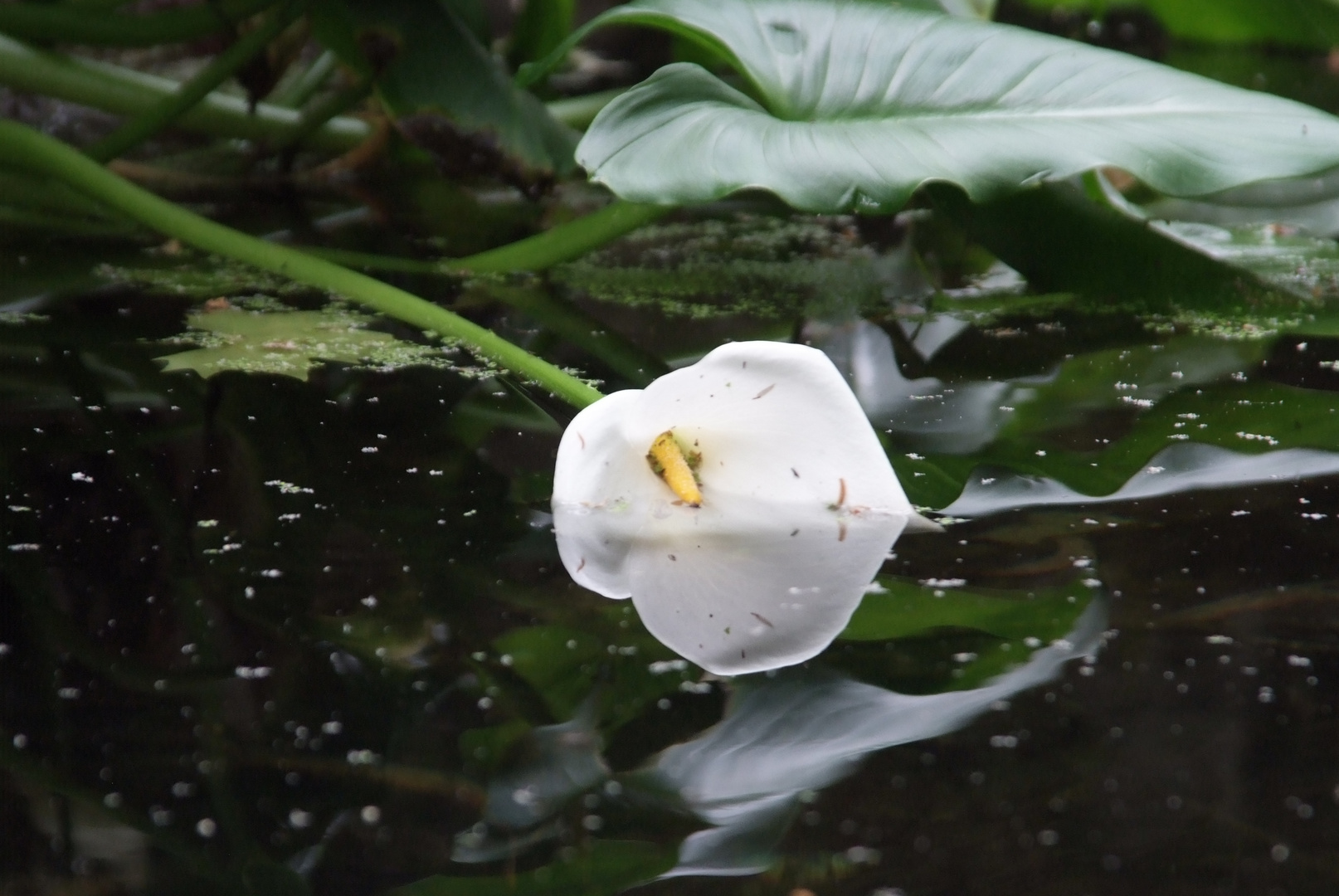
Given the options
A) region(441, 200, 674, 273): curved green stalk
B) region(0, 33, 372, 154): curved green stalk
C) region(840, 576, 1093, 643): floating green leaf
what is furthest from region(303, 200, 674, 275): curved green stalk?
region(840, 576, 1093, 643): floating green leaf

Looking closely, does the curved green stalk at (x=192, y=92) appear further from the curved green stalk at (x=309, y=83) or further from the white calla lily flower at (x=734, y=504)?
the white calla lily flower at (x=734, y=504)

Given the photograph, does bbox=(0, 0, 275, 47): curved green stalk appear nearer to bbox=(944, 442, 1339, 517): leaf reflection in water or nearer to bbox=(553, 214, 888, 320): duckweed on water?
bbox=(553, 214, 888, 320): duckweed on water

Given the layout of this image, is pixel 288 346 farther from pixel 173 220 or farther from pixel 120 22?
pixel 120 22

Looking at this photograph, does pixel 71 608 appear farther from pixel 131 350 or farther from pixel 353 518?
pixel 131 350

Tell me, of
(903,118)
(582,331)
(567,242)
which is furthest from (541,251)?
(903,118)

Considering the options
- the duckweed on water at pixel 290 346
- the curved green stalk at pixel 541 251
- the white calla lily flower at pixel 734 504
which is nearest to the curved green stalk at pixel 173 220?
the duckweed on water at pixel 290 346

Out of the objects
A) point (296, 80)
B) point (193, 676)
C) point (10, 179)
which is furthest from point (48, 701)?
point (296, 80)
